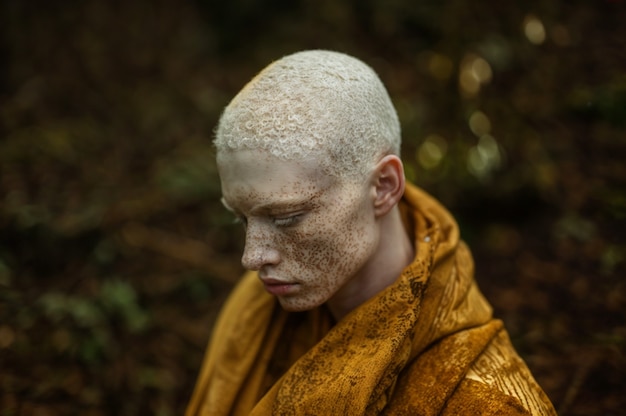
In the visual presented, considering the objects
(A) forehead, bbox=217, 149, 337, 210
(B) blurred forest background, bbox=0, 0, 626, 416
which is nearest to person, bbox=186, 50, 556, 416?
(A) forehead, bbox=217, 149, 337, 210

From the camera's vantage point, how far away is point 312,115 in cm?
170

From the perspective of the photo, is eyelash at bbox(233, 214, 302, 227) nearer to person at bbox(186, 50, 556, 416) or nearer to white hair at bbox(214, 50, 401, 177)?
person at bbox(186, 50, 556, 416)

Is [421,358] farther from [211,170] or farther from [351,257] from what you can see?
[211,170]

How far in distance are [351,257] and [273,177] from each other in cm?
42

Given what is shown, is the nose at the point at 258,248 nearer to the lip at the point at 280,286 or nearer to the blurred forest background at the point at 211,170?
the lip at the point at 280,286

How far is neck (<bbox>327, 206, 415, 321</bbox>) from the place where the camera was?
6.73 feet

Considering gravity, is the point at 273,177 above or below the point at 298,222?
above

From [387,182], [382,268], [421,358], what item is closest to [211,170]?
[382,268]

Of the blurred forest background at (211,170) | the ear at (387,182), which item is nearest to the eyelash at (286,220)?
the ear at (387,182)

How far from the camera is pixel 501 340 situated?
2.00m

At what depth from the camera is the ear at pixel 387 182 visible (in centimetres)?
186

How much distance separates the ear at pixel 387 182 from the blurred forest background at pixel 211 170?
1349 millimetres

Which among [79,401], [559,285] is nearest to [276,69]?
[79,401]

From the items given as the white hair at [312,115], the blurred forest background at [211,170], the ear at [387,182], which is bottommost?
the blurred forest background at [211,170]
